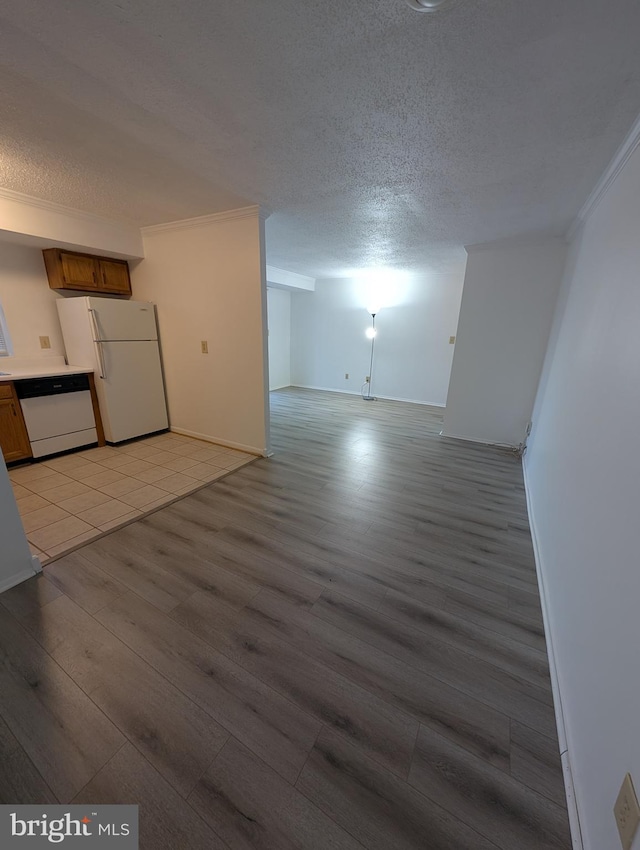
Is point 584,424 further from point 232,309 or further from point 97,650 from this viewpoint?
point 232,309

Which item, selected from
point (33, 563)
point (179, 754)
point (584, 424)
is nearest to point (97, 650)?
point (179, 754)

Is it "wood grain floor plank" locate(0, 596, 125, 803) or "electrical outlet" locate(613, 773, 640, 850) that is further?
"wood grain floor plank" locate(0, 596, 125, 803)

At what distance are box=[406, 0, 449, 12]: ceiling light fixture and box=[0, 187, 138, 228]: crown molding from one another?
346cm

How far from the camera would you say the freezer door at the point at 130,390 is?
11.6 ft

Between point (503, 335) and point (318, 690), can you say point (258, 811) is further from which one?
point (503, 335)

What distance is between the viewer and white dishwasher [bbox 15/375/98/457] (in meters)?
3.10

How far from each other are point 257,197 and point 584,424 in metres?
2.92

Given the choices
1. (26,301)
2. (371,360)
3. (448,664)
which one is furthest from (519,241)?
(26,301)

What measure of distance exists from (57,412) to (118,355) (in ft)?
2.83

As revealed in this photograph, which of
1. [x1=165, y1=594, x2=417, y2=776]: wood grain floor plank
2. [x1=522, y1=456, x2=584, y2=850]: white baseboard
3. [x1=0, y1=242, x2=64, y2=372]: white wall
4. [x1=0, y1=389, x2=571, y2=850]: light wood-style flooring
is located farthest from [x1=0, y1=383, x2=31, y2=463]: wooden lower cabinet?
[x1=522, y1=456, x2=584, y2=850]: white baseboard

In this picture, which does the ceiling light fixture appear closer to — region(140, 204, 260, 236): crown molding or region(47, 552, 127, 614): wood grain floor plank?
region(140, 204, 260, 236): crown molding

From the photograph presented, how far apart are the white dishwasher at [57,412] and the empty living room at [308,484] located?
0.09ft

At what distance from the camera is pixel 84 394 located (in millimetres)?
3494

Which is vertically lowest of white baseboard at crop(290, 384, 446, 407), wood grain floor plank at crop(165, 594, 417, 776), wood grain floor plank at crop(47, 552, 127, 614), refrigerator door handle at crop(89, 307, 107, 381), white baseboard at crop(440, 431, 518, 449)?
wood grain floor plank at crop(165, 594, 417, 776)
